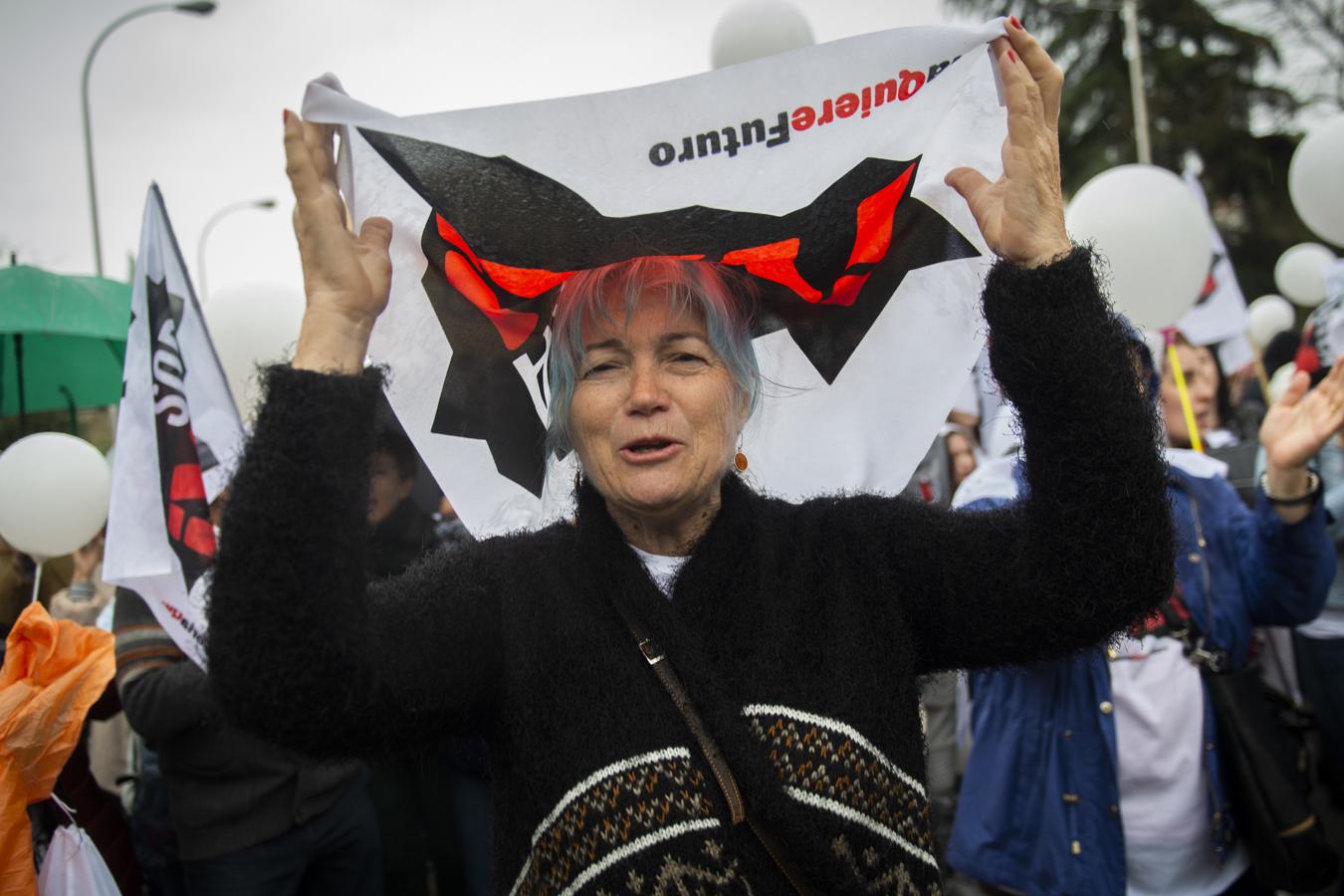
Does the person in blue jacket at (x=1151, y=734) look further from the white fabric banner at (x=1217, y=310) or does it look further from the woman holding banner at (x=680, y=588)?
the white fabric banner at (x=1217, y=310)

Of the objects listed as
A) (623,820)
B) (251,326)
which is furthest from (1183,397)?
(251,326)

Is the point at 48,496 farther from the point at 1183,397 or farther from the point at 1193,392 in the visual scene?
the point at 1193,392

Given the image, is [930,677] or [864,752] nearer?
[864,752]

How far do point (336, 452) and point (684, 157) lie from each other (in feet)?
2.24

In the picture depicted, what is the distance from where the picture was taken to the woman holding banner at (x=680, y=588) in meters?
1.35

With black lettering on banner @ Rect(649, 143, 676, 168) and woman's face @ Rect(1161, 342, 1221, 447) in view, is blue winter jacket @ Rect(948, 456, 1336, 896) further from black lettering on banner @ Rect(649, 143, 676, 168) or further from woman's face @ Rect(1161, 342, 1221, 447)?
black lettering on banner @ Rect(649, 143, 676, 168)

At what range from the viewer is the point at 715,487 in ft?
5.75

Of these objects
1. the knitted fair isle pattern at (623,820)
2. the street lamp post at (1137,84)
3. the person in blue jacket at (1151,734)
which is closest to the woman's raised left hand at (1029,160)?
the knitted fair isle pattern at (623,820)

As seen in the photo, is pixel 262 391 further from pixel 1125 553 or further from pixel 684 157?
pixel 1125 553

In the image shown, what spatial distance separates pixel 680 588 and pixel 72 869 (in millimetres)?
1907

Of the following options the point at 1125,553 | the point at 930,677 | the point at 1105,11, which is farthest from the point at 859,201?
the point at 1105,11

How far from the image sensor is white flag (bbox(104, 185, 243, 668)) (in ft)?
8.71

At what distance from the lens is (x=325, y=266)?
4.84ft

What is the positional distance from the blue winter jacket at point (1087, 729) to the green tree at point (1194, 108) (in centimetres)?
1756
